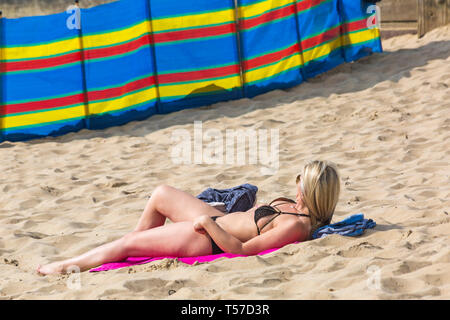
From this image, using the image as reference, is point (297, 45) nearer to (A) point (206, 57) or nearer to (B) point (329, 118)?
(A) point (206, 57)

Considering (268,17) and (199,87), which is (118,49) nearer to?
(199,87)

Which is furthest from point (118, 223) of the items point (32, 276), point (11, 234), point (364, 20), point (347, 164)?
point (364, 20)

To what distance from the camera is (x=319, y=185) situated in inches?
147

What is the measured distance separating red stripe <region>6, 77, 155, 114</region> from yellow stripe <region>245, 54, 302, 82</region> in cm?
132

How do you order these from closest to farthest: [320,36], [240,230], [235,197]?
[240,230] → [235,197] → [320,36]

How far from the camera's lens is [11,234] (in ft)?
15.5

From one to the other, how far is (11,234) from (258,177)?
2.14 meters

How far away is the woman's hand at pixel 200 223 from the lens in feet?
12.4

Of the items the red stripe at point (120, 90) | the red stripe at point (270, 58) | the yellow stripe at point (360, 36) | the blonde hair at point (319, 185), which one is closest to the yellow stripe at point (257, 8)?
the red stripe at point (270, 58)

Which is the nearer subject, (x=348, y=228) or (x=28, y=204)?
(x=348, y=228)

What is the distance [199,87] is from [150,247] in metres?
5.25
